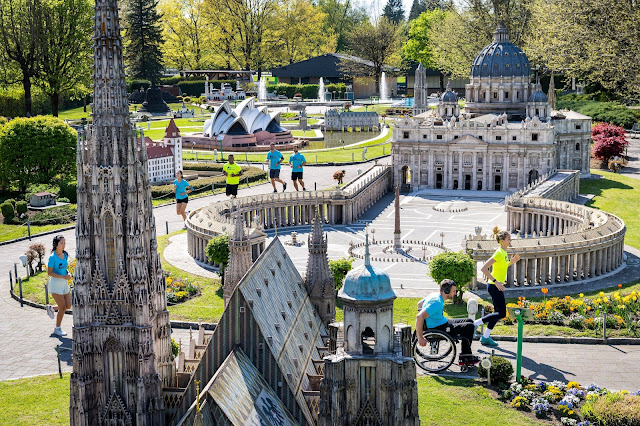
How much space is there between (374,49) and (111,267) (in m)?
161

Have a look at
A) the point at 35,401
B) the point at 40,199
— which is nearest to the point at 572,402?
the point at 35,401

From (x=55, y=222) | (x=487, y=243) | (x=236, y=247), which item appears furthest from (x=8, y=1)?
(x=236, y=247)

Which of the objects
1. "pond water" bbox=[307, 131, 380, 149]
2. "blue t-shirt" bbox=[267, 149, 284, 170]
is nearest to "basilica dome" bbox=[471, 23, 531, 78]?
"pond water" bbox=[307, 131, 380, 149]

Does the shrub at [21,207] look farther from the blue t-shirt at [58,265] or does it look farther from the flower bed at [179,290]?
the blue t-shirt at [58,265]

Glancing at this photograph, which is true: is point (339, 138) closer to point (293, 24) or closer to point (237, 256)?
point (293, 24)

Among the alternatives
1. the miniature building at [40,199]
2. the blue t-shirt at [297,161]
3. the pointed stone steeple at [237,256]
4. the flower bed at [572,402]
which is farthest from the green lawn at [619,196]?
the miniature building at [40,199]

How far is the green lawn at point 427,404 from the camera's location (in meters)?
34.1

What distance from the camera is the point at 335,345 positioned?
26797 millimetres

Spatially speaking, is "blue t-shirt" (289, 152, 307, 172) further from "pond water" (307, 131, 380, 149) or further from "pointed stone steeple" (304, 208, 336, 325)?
"pond water" (307, 131, 380, 149)

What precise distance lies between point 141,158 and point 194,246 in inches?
1359

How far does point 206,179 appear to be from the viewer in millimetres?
89000

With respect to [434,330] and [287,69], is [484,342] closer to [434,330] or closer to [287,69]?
[434,330]

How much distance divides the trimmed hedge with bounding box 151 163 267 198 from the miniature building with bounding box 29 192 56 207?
9290 mm

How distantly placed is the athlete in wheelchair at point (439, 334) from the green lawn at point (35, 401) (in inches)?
567
